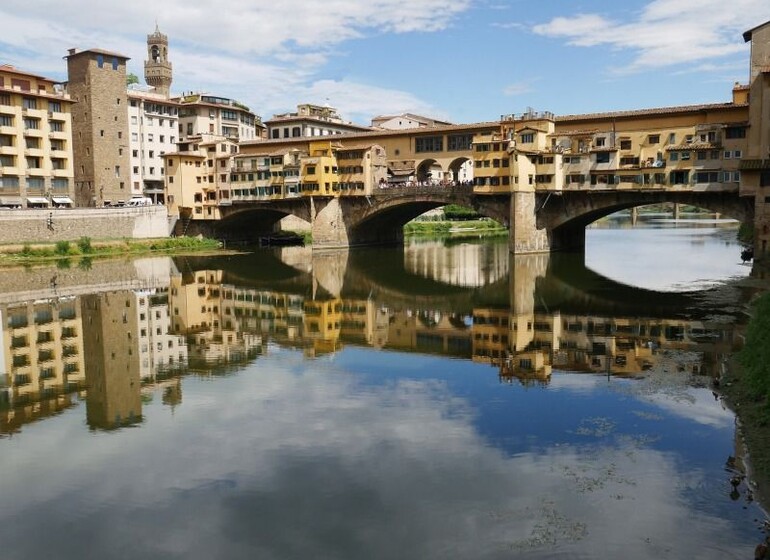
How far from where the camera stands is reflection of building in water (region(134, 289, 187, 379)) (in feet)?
77.3

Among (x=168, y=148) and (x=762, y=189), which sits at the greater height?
(x=168, y=148)

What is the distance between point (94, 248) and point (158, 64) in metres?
55.1

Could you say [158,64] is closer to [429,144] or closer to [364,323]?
[429,144]

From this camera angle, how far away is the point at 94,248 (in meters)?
62.5

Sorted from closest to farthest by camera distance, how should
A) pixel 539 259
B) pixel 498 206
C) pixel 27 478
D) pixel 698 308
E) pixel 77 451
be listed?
pixel 27 478 → pixel 77 451 → pixel 698 308 → pixel 539 259 → pixel 498 206

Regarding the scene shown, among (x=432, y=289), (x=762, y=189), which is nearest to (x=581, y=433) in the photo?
(x=432, y=289)

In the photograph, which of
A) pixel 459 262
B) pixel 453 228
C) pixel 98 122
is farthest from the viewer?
pixel 453 228

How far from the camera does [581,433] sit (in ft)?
51.6

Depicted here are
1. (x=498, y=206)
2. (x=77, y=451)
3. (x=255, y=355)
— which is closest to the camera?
(x=77, y=451)

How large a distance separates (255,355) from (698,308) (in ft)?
68.2

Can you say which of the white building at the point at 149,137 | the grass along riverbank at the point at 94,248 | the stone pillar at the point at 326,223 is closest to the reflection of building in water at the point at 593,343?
the stone pillar at the point at 326,223

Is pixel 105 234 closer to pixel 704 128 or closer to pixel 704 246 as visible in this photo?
pixel 704 128

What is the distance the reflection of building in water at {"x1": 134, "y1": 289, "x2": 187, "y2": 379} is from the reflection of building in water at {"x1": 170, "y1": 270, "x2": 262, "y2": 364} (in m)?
0.42

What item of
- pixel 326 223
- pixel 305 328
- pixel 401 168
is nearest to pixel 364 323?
pixel 305 328
